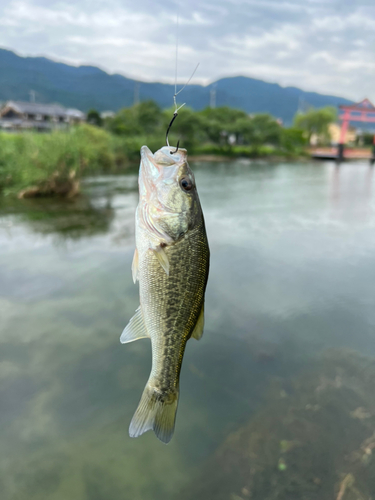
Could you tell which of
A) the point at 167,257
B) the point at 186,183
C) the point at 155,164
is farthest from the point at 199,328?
the point at 155,164

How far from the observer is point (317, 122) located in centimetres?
6425

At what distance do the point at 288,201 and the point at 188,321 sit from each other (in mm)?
15086

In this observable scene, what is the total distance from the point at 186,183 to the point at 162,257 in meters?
Answer: 0.39

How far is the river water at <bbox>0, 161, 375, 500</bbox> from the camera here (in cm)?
358

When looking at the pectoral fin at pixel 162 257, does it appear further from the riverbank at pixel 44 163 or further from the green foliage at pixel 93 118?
the green foliage at pixel 93 118

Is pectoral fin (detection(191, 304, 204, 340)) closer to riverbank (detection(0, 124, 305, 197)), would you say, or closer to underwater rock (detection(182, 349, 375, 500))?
underwater rock (detection(182, 349, 375, 500))

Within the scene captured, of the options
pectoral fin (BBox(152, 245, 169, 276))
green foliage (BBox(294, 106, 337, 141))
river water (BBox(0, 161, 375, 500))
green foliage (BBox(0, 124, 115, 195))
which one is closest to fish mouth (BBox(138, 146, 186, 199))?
pectoral fin (BBox(152, 245, 169, 276))

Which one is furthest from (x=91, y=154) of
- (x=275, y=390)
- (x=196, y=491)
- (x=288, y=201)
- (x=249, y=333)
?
(x=196, y=491)

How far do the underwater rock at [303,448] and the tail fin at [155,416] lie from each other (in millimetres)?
1914

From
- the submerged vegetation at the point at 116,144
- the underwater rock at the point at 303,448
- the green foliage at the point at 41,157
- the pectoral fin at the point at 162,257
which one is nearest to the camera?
the pectoral fin at the point at 162,257

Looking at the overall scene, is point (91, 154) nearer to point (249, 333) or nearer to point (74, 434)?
point (249, 333)

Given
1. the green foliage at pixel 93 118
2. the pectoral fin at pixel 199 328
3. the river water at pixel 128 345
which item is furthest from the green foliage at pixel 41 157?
the green foliage at pixel 93 118

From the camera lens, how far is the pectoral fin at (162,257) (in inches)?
71.2

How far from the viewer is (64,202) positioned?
1381 cm
